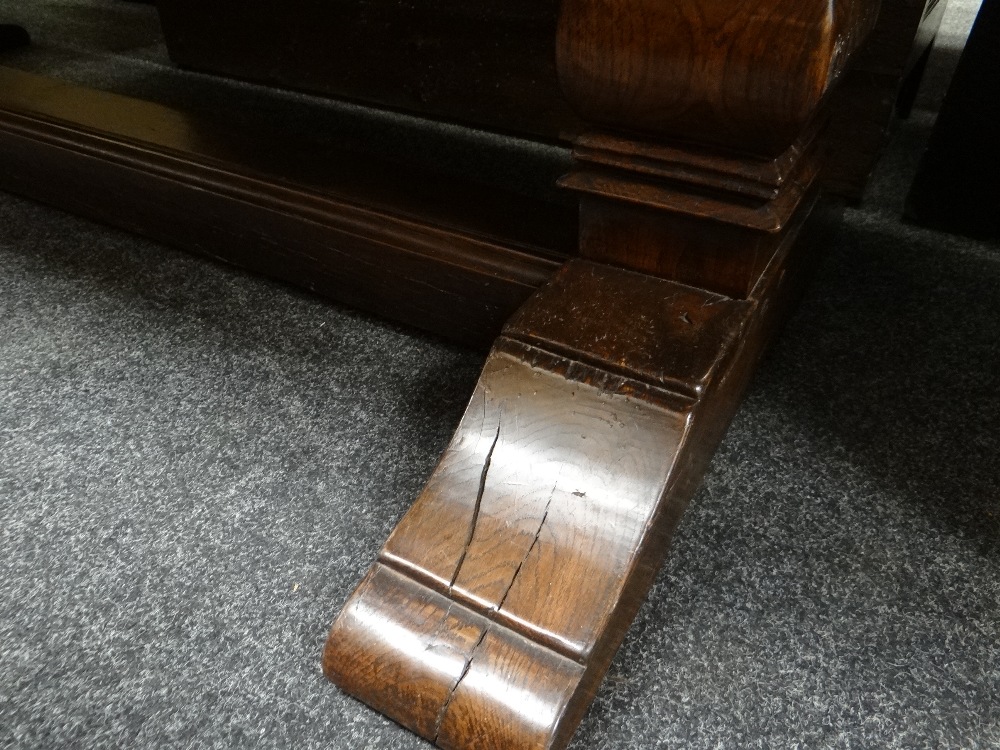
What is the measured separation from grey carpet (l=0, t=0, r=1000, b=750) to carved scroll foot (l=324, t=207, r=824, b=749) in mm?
58

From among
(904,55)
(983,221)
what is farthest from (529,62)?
(983,221)

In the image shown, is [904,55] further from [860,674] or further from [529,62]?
[860,674]

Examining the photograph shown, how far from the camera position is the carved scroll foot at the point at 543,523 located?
42cm

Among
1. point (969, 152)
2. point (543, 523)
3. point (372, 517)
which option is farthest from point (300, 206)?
point (969, 152)

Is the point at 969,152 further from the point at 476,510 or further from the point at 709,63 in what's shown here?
the point at 476,510

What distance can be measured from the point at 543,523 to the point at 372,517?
6.9 inches

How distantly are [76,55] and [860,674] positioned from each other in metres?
1.77

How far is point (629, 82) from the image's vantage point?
432mm

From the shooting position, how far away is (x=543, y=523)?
459mm

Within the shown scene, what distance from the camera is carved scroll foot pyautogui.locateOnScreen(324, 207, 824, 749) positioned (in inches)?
16.7

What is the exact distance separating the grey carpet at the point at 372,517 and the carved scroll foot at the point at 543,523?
6cm

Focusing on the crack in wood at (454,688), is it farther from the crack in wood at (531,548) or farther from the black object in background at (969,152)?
the black object in background at (969,152)

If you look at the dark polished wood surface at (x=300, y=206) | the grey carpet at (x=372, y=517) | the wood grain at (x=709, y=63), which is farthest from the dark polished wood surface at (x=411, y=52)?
the wood grain at (x=709, y=63)

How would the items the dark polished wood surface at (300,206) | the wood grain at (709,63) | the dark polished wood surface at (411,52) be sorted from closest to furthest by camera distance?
the wood grain at (709,63) < the dark polished wood surface at (300,206) < the dark polished wood surface at (411,52)
